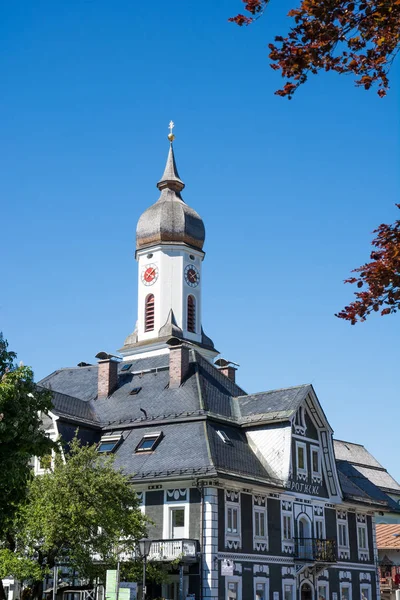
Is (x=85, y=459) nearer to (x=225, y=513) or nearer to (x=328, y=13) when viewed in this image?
(x=225, y=513)

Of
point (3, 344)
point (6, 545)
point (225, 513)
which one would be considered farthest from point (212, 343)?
point (3, 344)

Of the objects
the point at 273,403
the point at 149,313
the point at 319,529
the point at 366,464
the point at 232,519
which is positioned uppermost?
the point at 149,313

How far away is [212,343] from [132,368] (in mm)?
23520

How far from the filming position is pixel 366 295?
453 inches

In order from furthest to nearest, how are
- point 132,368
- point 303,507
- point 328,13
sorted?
point 132,368, point 303,507, point 328,13

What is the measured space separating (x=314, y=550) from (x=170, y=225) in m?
35.8

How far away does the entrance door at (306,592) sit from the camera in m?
40.9

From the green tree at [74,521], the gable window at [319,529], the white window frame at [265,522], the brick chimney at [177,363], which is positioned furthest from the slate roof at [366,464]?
the green tree at [74,521]

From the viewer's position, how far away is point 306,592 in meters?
41.3

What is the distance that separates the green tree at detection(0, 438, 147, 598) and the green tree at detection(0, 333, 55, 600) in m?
4.51

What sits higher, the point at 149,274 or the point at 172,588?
the point at 149,274

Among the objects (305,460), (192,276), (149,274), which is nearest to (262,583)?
(305,460)

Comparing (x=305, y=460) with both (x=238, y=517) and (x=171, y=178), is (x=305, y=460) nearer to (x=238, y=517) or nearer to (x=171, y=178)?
(x=238, y=517)

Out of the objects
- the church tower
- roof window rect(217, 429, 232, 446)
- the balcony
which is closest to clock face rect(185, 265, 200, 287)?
the church tower
